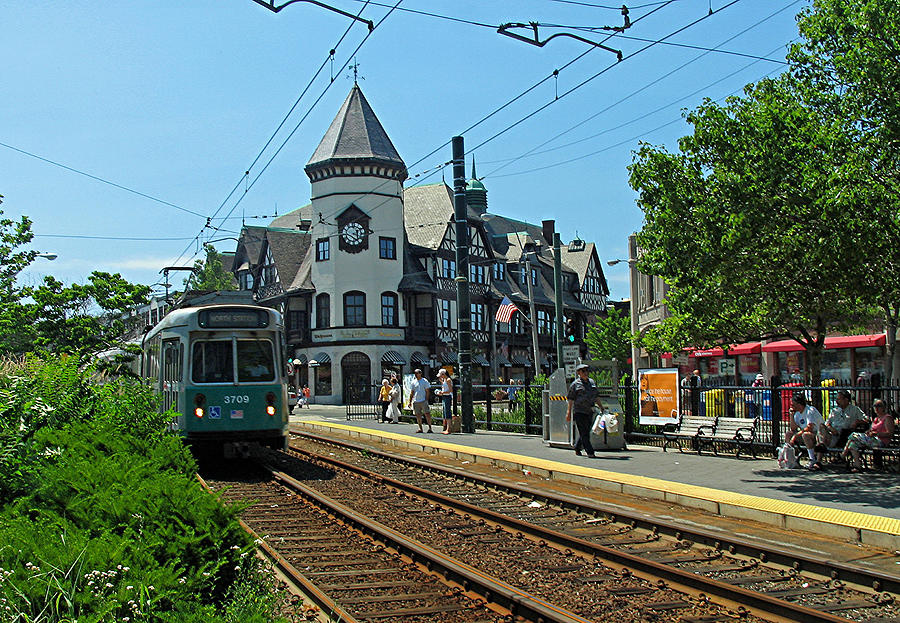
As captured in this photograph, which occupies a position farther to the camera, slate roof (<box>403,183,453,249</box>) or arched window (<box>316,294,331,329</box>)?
slate roof (<box>403,183,453,249</box>)

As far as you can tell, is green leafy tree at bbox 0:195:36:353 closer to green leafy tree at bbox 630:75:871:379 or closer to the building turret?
green leafy tree at bbox 630:75:871:379

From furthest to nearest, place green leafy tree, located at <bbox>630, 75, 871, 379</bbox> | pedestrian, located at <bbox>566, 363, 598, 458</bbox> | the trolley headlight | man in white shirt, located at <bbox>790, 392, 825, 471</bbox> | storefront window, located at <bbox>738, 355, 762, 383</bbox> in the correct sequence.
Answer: storefront window, located at <bbox>738, 355, 762, 383</bbox> → pedestrian, located at <bbox>566, 363, 598, 458</bbox> → the trolley headlight → man in white shirt, located at <bbox>790, 392, 825, 471</bbox> → green leafy tree, located at <bbox>630, 75, 871, 379</bbox>

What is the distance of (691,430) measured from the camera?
707 inches

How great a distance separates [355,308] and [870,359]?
34.1m

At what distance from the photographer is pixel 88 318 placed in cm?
3369

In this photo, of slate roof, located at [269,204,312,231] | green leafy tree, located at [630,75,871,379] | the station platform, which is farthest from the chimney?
green leafy tree, located at [630,75,871,379]

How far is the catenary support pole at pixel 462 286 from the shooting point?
971 inches

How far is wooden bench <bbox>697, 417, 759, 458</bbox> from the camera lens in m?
16.5

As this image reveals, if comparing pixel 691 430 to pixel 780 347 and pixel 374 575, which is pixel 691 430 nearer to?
pixel 374 575

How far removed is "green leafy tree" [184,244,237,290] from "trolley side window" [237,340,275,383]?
178 ft

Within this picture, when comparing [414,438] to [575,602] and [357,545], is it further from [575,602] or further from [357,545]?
[575,602]

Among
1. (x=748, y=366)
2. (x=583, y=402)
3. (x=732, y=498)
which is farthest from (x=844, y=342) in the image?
(x=732, y=498)

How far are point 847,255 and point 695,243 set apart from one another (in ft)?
7.40

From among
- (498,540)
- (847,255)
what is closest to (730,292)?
(847,255)
